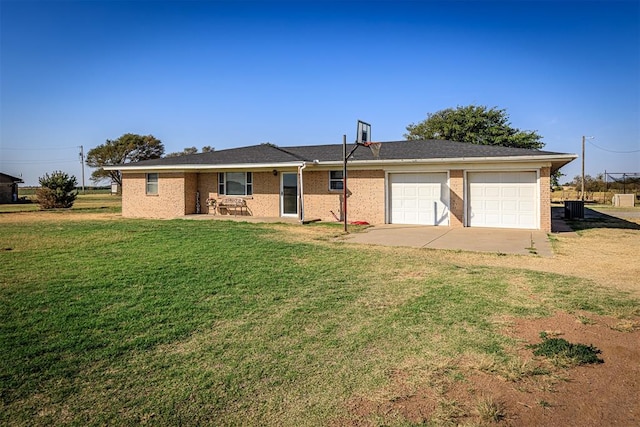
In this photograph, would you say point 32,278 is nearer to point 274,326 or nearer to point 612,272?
point 274,326

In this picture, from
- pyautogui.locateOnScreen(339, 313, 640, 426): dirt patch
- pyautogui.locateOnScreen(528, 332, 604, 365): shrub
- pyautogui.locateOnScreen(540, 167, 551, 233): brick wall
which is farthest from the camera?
pyautogui.locateOnScreen(540, 167, 551, 233): brick wall

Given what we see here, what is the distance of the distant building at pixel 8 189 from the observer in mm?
38438

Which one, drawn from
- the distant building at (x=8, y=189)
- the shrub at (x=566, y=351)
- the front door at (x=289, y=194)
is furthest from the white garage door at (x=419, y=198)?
the distant building at (x=8, y=189)

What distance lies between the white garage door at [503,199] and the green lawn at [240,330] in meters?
7.95

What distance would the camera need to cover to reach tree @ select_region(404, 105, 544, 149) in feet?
115

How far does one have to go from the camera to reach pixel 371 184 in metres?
17.3

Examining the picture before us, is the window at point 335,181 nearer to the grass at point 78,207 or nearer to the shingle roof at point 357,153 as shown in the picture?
the shingle roof at point 357,153

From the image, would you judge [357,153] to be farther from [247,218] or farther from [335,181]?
[247,218]

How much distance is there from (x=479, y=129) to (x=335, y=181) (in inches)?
995

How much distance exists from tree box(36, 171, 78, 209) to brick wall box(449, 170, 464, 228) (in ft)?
81.3

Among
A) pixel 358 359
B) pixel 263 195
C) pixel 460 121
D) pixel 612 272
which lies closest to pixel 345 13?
pixel 263 195

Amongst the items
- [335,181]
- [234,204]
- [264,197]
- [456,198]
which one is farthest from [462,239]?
[234,204]

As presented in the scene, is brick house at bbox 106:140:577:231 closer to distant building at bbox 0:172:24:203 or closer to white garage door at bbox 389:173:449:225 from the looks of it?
white garage door at bbox 389:173:449:225

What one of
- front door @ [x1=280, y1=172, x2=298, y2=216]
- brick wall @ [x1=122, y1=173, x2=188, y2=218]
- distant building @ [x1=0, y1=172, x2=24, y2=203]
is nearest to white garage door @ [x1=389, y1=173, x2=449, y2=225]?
front door @ [x1=280, y1=172, x2=298, y2=216]
